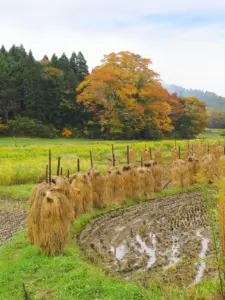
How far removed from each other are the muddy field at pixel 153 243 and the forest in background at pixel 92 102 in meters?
26.5

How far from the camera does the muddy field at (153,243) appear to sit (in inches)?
295

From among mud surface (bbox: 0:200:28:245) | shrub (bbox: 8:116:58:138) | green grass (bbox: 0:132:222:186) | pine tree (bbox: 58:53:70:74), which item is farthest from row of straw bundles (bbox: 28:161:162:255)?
pine tree (bbox: 58:53:70:74)

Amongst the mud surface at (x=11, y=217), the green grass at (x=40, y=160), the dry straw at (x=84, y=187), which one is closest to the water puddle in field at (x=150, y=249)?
the dry straw at (x=84, y=187)

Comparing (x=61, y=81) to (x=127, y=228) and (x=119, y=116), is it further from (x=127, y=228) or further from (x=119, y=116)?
(x=127, y=228)

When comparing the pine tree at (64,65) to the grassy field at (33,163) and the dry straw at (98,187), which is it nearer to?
the grassy field at (33,163)

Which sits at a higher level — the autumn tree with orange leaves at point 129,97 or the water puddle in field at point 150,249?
the autumn tree with orange leaves at point 129,97

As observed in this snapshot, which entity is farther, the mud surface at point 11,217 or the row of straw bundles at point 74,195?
the mud surface at point 11,217

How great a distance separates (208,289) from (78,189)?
5.36 meters

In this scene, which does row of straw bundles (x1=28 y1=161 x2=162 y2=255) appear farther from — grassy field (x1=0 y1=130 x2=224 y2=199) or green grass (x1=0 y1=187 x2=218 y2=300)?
grassy field (x1=0 y1=130 x2=224 y2=199)

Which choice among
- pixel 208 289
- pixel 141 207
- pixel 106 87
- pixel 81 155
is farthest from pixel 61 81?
pixel 208 289

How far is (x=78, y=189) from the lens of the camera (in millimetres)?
10719

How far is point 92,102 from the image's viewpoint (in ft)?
143

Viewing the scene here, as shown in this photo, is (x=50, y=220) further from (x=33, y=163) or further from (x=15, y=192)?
(x=33, y=163)

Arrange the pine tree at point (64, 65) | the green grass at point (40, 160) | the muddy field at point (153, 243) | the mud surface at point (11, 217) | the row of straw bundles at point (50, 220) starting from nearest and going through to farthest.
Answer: the muddy field at point (153, 243) → the row of straw bundles at point (50, 220) → the mud surface at point (11, 217) → the green grass at point (40, 160) → the pine tree at point (64, 65)
